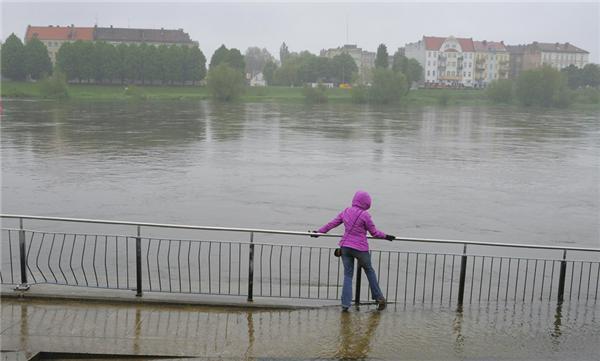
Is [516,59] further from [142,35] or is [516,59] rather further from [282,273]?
[282,273]

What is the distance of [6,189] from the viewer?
22859 millimetres

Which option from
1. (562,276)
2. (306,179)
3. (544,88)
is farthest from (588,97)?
(562,276)

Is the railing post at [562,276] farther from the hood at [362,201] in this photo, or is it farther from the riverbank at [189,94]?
the riverbank at [189,94]

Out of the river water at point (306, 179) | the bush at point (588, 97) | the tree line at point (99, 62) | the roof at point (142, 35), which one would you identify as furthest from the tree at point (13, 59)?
the bush at point (588, 97)

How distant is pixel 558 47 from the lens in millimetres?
195750

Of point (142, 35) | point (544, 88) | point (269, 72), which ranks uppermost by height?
point (142, 35)

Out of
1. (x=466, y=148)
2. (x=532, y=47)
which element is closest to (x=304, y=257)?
(x=466, y=148)

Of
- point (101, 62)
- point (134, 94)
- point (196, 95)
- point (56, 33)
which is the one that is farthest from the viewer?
point (56, 33)

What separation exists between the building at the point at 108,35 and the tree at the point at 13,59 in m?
46.0

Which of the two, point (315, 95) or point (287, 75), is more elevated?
point (287, 75)

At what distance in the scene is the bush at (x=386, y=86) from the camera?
358ft

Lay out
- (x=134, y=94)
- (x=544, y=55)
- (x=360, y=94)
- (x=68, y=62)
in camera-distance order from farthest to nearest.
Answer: (x=544, y=55) < (x=68, y=62) < (x=360, y=94) < (x=134, y=94)

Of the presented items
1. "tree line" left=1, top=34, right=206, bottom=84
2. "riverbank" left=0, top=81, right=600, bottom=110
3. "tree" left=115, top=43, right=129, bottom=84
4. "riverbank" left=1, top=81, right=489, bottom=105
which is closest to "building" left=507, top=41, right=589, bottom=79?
"riverbank" left=1, top=81, right=489, bottom=105

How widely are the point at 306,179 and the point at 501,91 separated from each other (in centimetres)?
10105
